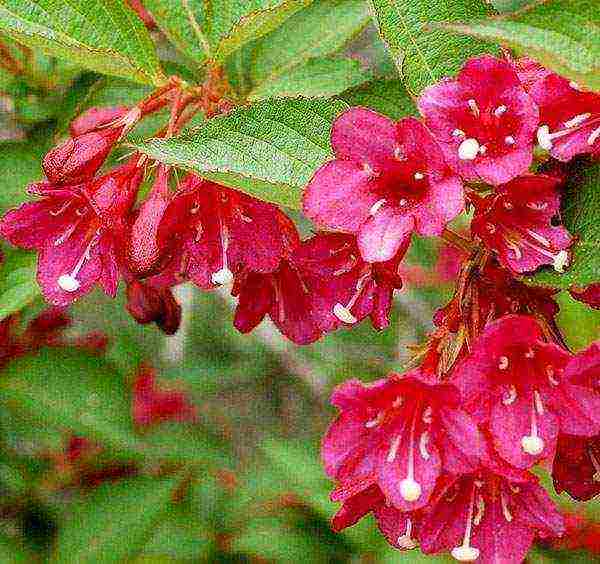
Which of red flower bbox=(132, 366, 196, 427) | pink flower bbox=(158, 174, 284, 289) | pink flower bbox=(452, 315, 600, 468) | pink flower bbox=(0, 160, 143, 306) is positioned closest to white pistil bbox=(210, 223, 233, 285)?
pink flower bbox=(158, 174, 284, 289)

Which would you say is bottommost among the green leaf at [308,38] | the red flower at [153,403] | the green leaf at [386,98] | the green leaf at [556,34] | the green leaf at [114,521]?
the red flower at [153,403]

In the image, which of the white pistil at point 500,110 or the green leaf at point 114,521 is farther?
the green leaf at point 114,521

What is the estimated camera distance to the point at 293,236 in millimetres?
1317

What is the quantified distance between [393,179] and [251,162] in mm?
169

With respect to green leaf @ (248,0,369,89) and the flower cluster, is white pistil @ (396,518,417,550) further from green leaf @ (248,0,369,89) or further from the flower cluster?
green leaf @ (248,0,369,89)

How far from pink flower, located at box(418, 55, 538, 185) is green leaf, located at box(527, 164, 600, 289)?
0.31ft

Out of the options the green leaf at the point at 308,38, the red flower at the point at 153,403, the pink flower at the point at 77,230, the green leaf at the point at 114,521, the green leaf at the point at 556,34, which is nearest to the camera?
the green leaf at the point at 556,34

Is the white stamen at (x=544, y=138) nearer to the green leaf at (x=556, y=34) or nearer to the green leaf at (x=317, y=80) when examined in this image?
the green leaf at (x=556, y=34)

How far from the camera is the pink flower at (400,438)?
3.58 ft

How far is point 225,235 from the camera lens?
1.30 metres

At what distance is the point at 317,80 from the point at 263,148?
0.47m

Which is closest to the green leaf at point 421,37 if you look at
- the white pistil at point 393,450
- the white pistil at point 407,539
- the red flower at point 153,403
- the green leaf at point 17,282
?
the white pistil at point 393,450

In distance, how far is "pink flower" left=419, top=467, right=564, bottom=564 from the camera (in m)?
1.21

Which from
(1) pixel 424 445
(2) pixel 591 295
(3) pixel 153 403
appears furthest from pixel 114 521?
(2) pixel 591 295
